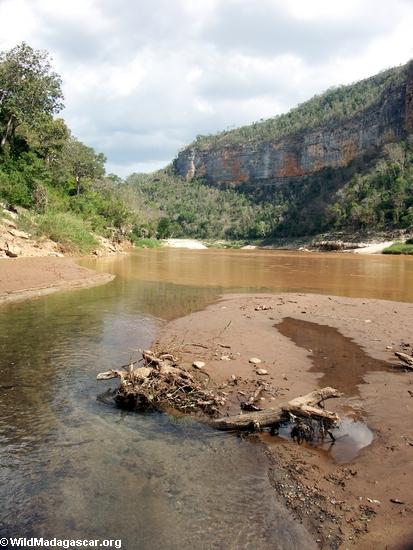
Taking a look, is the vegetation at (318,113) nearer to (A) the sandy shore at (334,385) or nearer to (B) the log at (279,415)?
(A) the sandy shore at (334,385)

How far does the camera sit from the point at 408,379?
706 centimetres

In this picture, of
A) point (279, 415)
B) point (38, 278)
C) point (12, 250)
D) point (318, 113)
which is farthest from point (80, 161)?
point (318, 113)

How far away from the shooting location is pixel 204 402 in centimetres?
594

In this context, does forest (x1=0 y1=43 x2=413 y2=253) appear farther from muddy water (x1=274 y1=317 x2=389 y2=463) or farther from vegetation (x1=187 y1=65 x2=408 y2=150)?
muddy water (x1=274 y1=317 x2=389 y2=463)

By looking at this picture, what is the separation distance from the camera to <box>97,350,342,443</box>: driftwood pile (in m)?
5.19

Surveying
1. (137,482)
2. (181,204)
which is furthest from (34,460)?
(181,204)

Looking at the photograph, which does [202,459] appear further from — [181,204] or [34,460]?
[181,204]

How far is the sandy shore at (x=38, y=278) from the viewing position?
50.9 ft

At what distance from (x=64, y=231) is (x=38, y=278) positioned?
1488cm

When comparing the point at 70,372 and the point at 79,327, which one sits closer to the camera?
the point at 70,372

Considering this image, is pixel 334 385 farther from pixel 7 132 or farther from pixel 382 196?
pixel 382 196

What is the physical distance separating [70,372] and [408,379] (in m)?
5.73

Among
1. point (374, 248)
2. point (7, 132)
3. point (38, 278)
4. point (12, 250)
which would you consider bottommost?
point (374, 248)

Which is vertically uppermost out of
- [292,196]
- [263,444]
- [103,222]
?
[292,196]
